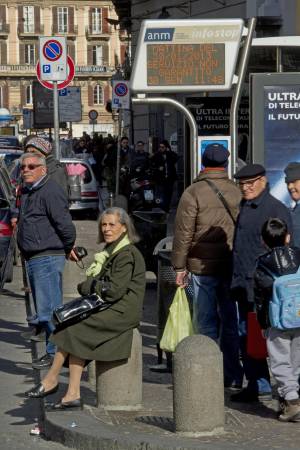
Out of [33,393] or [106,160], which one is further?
[106,160]

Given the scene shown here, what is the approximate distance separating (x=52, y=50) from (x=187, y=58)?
691cm

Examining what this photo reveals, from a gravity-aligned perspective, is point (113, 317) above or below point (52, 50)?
below

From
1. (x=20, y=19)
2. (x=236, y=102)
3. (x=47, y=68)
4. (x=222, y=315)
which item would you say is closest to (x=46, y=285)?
(x=222, y=315)

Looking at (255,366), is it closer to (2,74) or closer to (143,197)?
(143,197)

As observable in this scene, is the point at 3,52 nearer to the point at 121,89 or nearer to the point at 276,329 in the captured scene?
the point at 121,89

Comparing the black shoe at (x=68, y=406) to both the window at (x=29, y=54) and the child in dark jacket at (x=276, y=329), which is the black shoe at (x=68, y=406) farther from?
the window at (x=29, y=54)

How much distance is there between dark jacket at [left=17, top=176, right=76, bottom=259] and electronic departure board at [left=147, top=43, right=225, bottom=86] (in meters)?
1.67

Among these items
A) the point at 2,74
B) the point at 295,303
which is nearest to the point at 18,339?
the point at 295,303

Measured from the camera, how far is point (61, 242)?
1105 centimetres

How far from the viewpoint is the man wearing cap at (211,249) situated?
9.72 metres

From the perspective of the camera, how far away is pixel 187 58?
12.0 metres

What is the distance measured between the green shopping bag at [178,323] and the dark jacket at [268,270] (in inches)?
44.0

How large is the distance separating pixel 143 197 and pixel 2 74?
99.9 metres

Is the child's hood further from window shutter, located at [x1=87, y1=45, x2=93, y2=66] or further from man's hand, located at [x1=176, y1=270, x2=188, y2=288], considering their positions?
window shutter, located at [x1=87, y1=45, x2=93, y2=66]
